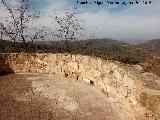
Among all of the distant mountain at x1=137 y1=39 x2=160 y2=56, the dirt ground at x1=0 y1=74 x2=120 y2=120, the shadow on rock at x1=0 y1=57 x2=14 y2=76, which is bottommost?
the distant mountain at x1=137 y1=39 x2=160 y2=56

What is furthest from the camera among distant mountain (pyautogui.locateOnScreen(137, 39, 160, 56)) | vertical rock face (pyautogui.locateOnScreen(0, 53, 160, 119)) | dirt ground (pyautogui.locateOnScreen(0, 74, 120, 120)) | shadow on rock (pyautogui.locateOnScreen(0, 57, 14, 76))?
distant mountain (pyautogui.locateOnScreen(137, 39, 160, 56))

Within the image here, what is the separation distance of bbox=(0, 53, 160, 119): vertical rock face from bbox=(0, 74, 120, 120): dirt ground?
515 mm

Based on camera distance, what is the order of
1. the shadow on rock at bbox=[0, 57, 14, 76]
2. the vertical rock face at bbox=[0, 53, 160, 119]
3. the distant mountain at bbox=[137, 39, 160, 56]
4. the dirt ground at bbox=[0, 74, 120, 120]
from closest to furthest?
the vertical rock face at bbox=[0, 53, 160, 119] → the dirt ground at bbox=[0, 74, 120, 120] → the shadow on rock at bbox=[0, 57, 14, 76] → the distant mountain at bbox=[137, 39, 160, 56]

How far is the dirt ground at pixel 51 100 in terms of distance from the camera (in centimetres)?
909

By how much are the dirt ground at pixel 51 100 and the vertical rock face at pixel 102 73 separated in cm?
52

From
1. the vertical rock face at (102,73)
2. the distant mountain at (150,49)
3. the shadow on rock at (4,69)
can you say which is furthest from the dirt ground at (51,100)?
the distant mountain at (150,49)

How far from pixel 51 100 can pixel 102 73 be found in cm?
271

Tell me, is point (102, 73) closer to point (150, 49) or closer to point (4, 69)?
point (4, 69)

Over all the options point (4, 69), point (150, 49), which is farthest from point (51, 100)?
point (150, 49)

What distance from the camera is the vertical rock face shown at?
7528mm

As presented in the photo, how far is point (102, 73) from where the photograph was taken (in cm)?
1166

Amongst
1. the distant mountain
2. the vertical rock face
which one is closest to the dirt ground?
the vertical rock face

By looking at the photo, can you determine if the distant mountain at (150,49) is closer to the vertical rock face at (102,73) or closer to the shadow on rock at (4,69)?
the vertical rock face at (102,73)

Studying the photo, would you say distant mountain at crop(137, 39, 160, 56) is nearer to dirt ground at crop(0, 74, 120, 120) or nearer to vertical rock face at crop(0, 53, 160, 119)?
vertical rock face at crop(0, 53, 160, 119)
